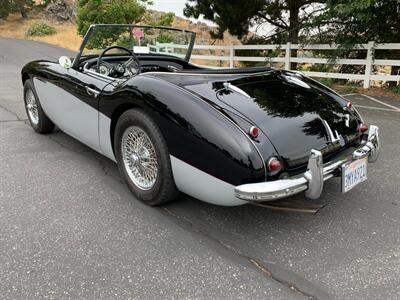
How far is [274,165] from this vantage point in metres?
2.39

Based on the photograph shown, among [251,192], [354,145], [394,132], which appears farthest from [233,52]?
[251,192]

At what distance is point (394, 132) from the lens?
5043mm

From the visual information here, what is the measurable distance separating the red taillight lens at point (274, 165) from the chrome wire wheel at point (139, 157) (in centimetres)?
90

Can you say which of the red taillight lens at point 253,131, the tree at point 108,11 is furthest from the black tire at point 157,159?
the tree at point 108,11

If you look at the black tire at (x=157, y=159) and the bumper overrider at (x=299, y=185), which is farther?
the black tire at (x=157, y=159)

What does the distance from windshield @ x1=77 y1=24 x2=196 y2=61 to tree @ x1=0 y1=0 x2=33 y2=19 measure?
32.9 metres

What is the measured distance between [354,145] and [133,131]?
68.8 inches

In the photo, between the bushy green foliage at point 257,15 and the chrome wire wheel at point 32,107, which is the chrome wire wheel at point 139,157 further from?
the bushy green foliage at point 257,15

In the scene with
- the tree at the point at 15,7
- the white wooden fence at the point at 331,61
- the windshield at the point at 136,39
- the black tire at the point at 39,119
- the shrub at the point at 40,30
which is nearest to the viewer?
the windshield at the point at 136,39

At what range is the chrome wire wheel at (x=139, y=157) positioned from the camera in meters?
2.95

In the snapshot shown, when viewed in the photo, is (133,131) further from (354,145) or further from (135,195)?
(354,145)

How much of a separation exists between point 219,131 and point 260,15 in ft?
31.8

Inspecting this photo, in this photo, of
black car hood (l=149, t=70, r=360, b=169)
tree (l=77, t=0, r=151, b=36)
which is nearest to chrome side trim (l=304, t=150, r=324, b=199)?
black car hood (l=149, t=70, r=360, b=169)

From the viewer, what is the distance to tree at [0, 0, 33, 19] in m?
32.2
